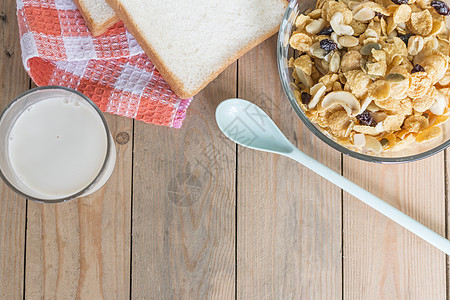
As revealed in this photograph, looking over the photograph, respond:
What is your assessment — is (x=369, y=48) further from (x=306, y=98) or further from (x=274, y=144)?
(x=274, y=144)

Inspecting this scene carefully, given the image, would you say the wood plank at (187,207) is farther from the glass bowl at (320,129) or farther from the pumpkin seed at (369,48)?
the pumpkin seed at (369,48)

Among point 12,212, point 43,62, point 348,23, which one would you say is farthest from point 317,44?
point 12,212

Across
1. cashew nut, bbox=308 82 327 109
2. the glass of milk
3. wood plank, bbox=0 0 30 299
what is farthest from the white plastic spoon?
wood plank, bbox=0 0 30 299

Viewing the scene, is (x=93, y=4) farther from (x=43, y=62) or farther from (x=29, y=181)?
(x=29, y=181)

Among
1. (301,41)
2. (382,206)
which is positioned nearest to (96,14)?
(301,41)

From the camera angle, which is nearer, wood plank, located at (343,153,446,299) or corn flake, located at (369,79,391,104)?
corn flake, located at (369,79,391,104)

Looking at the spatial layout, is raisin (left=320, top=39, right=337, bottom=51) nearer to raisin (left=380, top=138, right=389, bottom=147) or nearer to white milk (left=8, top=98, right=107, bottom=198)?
raisin (left=380, top=138, right=389, bottom=147)
